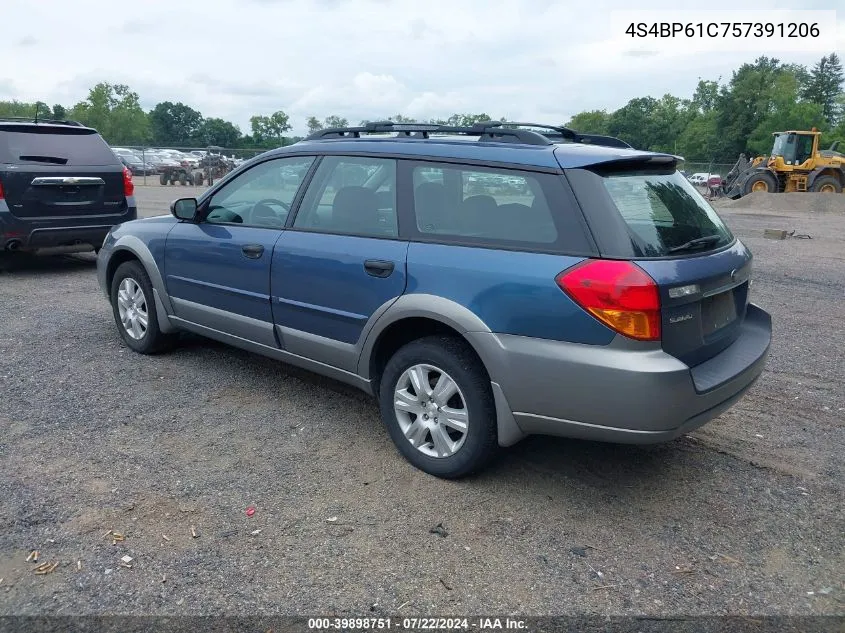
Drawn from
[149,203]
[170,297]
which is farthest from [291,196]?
[149,203]

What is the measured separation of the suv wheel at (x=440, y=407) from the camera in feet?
11.5

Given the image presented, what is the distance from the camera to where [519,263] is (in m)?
3.34

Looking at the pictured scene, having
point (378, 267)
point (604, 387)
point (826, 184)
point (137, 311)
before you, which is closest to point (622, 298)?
point (604, 387)

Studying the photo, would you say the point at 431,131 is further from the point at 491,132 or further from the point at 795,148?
the point at 795,148

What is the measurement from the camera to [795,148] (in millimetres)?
28203

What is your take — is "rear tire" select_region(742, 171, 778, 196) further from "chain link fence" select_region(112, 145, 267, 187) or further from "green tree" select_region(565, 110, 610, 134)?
"green tree" select_region(565, 110, 610, 134)

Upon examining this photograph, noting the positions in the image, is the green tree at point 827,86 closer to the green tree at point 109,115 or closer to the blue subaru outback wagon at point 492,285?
the green tree at point 109,115


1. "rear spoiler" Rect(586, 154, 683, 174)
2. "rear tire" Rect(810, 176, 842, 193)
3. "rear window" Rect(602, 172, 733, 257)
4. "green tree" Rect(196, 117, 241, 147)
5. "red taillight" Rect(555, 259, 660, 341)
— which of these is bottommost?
"rear tire" Rect(810, 176, 842, 193)

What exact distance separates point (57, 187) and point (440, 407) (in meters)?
6.92

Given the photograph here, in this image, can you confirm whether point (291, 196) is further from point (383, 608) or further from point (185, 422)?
point (383, 608)

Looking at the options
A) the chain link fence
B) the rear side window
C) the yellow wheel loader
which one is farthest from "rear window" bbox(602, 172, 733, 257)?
the chain link fence

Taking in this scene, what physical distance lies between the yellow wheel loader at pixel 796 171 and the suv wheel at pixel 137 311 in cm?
2704

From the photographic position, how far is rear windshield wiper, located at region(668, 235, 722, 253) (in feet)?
11.1

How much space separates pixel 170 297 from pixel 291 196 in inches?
55.9
